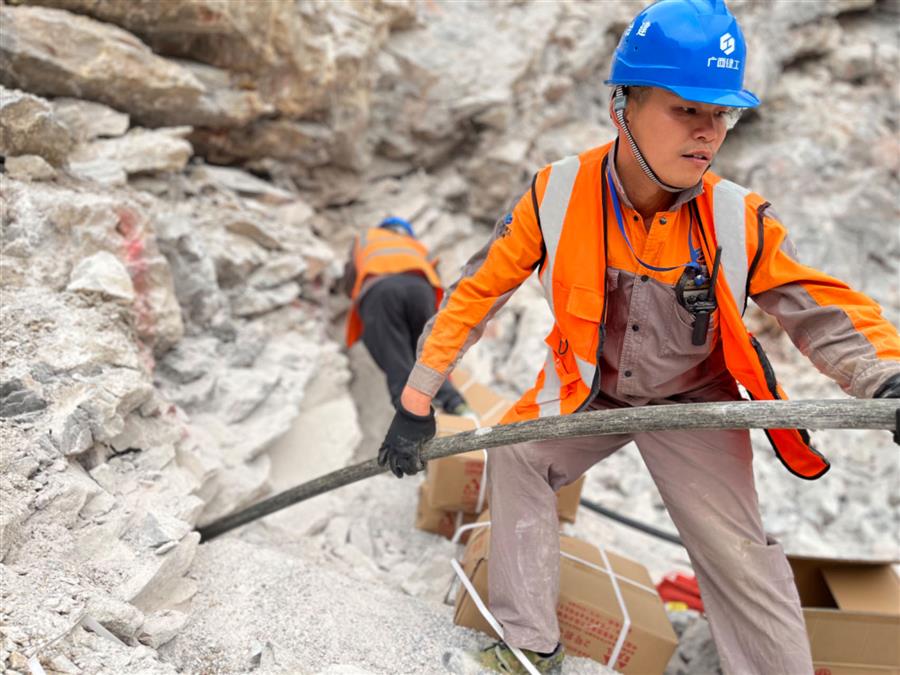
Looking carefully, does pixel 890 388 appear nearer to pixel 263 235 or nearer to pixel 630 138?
pixel 630 138

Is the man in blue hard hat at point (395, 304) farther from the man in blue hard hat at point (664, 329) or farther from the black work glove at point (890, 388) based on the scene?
the black work glove at point (890, 388)

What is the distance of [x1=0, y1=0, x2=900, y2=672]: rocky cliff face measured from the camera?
2510 mm

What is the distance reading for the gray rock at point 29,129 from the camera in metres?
3.39

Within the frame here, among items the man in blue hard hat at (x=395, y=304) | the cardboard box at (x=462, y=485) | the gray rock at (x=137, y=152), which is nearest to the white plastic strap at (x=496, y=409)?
the man in blue hard hat at (x=395, y=304)

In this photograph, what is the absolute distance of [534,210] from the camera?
95.7 inches

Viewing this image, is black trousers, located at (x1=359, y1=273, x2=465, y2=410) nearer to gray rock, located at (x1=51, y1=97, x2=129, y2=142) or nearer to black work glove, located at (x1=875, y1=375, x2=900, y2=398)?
gray rock, located at (x1=51, y1=97, x2=129, y2=142)

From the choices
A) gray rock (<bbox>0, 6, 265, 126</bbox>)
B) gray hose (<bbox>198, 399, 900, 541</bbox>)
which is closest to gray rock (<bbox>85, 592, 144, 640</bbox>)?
gray hose (<bbox>198, 399, 900, 541</bbox>)

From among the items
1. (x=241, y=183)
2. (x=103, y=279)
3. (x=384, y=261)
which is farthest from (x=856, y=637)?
(x=241, y=183)

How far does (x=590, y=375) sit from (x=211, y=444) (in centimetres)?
217

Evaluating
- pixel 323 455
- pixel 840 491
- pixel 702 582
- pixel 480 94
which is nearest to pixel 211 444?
pixel 323 455

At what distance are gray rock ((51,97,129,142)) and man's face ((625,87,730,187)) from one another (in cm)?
347

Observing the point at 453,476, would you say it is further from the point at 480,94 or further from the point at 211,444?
the point at 480,94

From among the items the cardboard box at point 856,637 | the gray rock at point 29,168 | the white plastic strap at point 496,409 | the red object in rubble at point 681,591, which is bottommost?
the red object in rubble at point 681,591

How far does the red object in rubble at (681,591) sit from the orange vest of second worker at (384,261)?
7.29 ft
